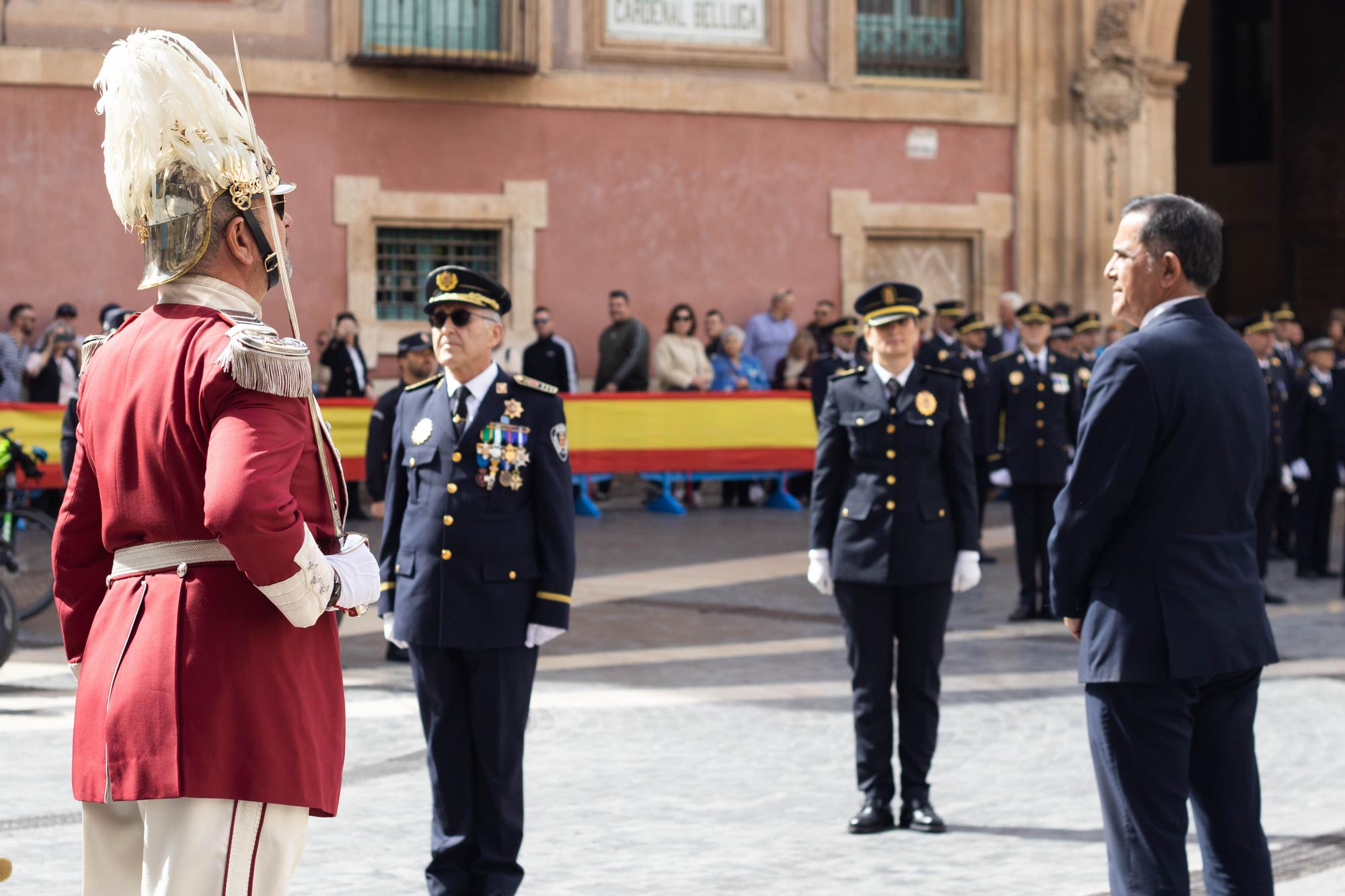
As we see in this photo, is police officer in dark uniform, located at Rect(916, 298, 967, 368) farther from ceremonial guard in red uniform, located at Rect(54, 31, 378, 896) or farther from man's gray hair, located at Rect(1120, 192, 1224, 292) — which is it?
ceremonial guard in red uniform, located at Rect(54, 31, 378, 896)

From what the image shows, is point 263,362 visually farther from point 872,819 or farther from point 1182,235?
point 872,819

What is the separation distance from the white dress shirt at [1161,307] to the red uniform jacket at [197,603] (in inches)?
82.3

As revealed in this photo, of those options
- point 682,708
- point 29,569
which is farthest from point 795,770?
point 29,569

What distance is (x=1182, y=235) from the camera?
463cm

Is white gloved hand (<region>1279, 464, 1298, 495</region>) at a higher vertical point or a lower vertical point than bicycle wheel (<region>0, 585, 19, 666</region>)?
higher

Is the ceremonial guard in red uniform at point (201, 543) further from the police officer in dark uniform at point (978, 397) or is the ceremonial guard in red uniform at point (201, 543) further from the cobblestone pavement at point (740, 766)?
the police officer in dark uniform at point (978, 397)

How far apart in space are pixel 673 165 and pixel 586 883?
1580cm

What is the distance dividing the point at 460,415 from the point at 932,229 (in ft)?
55.2

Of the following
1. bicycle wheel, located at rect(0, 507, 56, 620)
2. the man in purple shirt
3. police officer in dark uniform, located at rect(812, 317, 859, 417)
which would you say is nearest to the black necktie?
bicycle wheel, located at rect(0, 507, 56, 620)

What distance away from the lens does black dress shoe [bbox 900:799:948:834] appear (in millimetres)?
6734

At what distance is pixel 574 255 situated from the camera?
20.9 meters

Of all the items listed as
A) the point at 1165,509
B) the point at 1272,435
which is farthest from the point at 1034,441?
the point at 1165,509

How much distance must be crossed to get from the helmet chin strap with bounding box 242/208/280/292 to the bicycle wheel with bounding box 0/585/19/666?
6038 mm

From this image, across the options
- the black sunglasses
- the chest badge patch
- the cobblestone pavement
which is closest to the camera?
the chest badge patch
